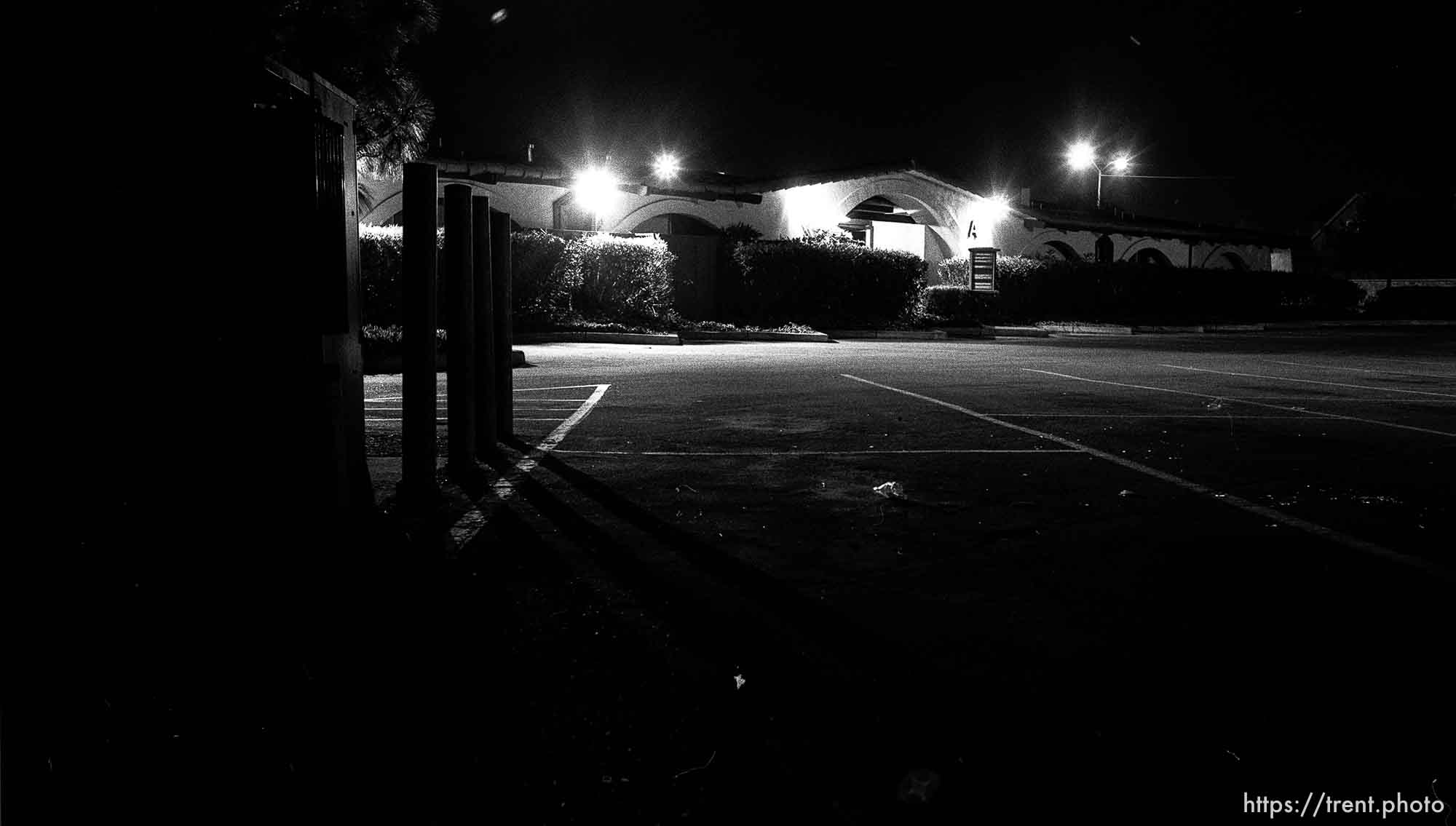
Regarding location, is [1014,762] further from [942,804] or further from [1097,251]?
[1097,251]

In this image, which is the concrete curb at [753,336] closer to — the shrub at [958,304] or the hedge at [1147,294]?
the shrub at [958,304]

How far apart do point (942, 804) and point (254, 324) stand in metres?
2.99

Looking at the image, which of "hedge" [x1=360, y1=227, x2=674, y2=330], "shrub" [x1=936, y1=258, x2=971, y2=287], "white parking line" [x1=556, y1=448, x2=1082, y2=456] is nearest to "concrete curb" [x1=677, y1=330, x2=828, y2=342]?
"hedge" [x1=360, y1=227, x2=674, y2=330]

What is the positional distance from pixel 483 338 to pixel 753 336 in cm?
1715

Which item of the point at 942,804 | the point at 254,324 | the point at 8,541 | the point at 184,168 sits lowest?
the point at 942,804

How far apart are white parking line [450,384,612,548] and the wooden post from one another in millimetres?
346

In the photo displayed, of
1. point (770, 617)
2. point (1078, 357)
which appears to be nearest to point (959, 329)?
point (1078, 357)

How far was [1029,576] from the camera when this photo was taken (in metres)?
3.94

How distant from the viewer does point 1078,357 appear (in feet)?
57.4

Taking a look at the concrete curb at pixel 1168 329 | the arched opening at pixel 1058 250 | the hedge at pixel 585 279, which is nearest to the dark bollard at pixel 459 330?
the hedge at pixel 585 279

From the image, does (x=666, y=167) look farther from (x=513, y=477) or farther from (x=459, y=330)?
(x=513, y=477)

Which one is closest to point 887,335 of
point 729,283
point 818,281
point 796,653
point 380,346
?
point 818,281

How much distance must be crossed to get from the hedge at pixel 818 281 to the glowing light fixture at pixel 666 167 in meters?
6.34

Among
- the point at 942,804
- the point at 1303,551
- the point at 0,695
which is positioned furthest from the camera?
the point at 1303,551
